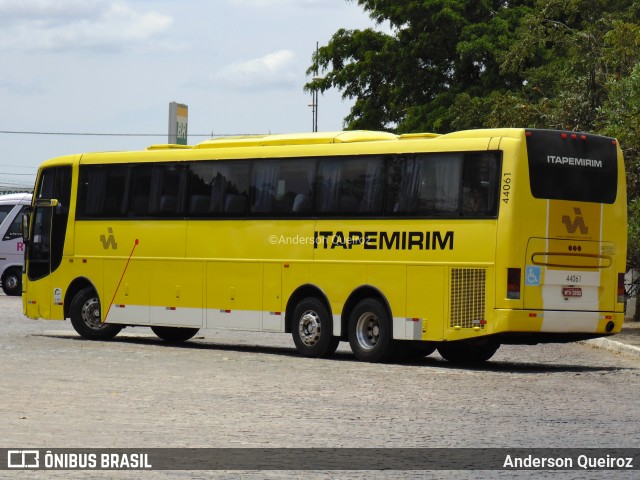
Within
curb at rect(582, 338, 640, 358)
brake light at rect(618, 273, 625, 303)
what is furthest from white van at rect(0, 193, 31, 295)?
brake light at rect(618, 273, 625, 303)

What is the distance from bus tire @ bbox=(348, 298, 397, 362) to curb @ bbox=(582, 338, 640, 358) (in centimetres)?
445

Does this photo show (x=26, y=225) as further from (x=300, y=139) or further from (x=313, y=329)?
(x=313, y=329)

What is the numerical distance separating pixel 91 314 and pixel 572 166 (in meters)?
9.66

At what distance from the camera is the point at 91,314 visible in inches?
1040

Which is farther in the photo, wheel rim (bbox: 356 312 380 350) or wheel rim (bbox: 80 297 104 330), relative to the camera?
wheel rim (bbox: 80 297 104 330)

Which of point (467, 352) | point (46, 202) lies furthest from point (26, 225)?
point (467, 352)

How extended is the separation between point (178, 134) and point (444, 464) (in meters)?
40.5

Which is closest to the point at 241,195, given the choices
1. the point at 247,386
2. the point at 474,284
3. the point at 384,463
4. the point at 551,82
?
the point at 474,284

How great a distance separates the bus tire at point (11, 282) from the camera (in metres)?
47.0

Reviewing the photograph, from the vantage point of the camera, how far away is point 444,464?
10.7 meters

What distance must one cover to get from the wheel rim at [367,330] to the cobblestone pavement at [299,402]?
34 centimetres

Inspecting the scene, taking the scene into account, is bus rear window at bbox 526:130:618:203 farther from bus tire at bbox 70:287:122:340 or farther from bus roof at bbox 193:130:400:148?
bus tire at bbox 70:287:122:340

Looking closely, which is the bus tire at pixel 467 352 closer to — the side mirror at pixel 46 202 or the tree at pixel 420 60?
the side mirror at pixel 46 202

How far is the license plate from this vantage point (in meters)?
20.4
